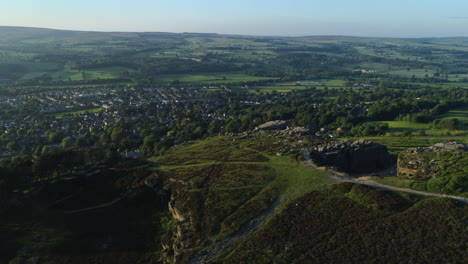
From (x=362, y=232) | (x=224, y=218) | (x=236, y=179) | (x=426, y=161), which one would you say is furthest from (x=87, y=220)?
(x=426, y=161)

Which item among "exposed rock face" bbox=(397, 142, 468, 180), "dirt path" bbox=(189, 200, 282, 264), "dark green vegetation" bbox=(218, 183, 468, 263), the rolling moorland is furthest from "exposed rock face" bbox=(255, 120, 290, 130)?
"dirt path" bbox=(189, 200, 282, 264)

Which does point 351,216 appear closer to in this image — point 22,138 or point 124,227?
point 124,227

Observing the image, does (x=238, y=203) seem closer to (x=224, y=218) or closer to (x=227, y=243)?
(x=224, y=218)

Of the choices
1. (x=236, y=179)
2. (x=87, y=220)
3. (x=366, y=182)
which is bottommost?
(x=87, y=220)

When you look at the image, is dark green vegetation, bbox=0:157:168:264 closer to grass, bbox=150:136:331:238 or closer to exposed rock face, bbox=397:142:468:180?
grass, bbox=150:136:331:238

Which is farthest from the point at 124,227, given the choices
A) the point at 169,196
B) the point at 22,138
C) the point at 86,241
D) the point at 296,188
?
the point at 22,138

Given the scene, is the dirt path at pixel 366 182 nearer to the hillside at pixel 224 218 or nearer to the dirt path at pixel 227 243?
the hillside at pixel 224 218
